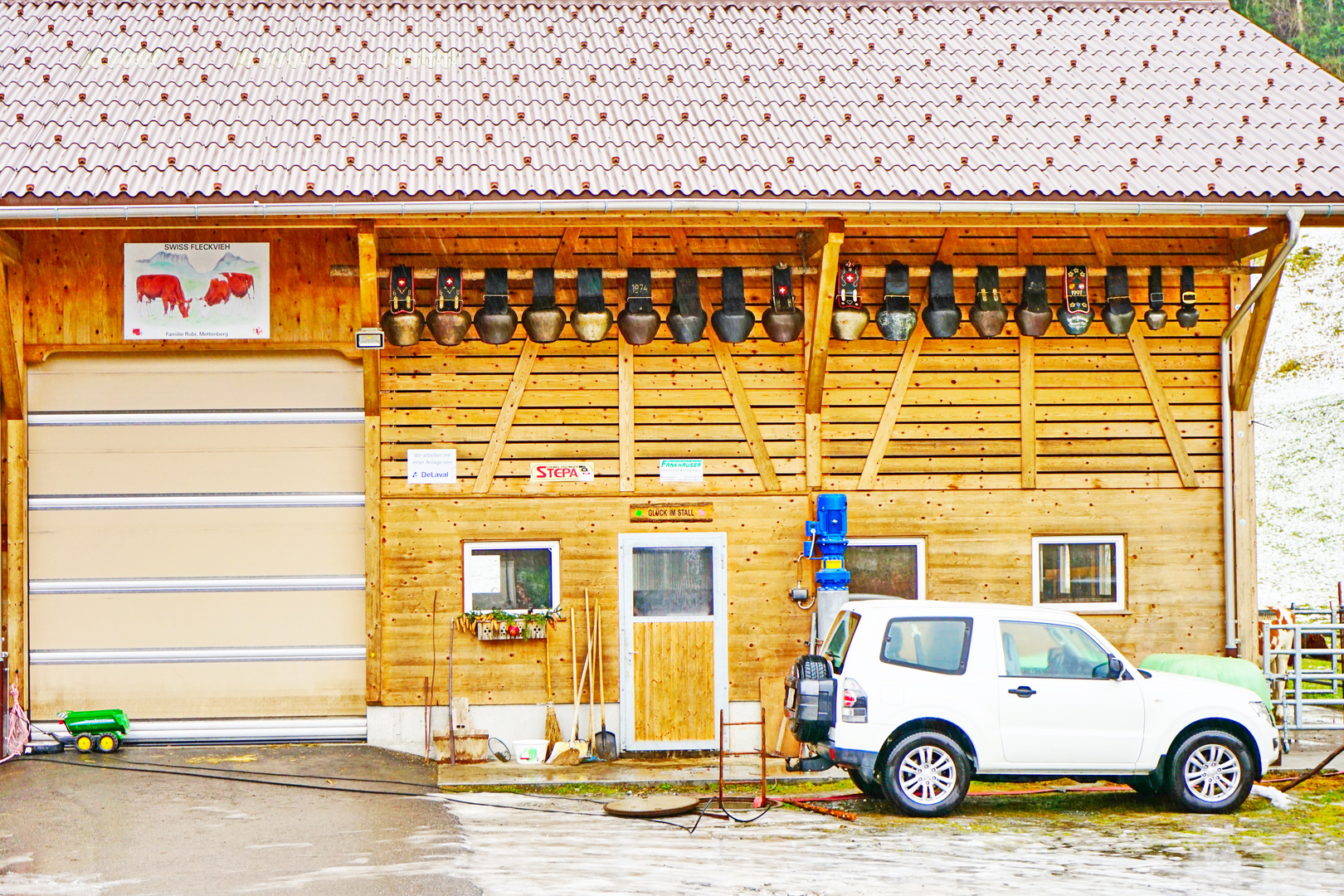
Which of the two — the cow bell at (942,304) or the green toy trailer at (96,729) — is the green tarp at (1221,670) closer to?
the cow bell at (942,304)

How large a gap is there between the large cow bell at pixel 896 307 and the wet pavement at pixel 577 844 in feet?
14.6

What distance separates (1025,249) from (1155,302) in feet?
4.57

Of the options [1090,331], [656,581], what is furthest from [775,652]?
[1090,331]

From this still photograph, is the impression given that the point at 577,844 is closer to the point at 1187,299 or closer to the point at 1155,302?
the point at 1155,302

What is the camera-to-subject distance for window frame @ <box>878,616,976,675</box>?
10188mm

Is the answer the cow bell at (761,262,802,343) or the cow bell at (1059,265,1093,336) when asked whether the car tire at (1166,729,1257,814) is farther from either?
the cow bell at (761,262,802,343)

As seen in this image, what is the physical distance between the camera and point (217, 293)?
504 inches

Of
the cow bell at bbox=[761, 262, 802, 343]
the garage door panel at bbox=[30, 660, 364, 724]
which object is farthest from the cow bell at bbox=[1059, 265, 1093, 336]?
the garage door panel at bbox=[30, 660, 364, 724]

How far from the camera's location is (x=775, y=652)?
43.3 feet

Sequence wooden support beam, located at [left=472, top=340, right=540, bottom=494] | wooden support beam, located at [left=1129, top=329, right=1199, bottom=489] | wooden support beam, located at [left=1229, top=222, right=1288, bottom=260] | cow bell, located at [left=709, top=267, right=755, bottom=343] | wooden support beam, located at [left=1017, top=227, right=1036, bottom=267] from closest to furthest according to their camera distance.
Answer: wooden support beam, located at [left=1229, top=222, right=1288, bottom=260]
cow bell, located at [left=709, top=267, right=755, bottom=343]
wooden support beam, located at [left=472, top=340, right=540, bottom=494]
wooden support beam, located at [left=1017, top=227, right=1036, bottom=267]
wooden support beam, located at [left=1129, top=329, right=1199, bottom=489]

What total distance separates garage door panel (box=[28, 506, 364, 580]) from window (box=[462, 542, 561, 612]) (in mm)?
1115

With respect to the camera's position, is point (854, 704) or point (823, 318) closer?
point (854, 704)

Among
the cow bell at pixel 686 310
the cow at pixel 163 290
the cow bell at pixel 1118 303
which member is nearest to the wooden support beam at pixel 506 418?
the cow bell at pixel 686 310

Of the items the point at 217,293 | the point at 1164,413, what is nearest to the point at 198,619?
the point at 217,293
